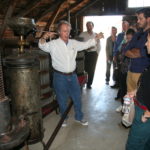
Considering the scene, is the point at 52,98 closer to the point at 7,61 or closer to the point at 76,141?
the point at 76,141

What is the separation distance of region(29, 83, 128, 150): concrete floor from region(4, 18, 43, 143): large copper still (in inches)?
20.9

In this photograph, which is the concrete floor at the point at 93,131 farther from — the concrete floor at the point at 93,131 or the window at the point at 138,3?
the window at the point at 138,3

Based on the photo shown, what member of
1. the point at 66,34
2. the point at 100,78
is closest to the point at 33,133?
the point at 66,34

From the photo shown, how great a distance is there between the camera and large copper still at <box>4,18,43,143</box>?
7.07ft

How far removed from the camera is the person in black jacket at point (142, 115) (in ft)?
5.01

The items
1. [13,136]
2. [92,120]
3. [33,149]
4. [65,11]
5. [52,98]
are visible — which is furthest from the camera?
[65,11]

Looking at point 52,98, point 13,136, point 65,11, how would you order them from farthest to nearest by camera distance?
point 65,11 < point 52,98 < point 13,136

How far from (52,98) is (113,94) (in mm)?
1558

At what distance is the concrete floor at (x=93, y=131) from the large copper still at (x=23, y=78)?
0.53m

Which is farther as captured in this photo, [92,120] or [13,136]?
[92,120]

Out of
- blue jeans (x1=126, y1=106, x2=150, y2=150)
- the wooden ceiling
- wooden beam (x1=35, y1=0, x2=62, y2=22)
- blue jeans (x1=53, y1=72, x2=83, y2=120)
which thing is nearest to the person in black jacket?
blue jeans (x1=126, y1=106, x2=150, y2=150)

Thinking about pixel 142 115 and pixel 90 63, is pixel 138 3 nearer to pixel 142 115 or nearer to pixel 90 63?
pixel 90 63

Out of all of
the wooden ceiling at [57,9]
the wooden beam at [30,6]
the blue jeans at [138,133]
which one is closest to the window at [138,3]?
the wooden ceiling at [57,9]

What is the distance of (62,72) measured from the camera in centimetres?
274
